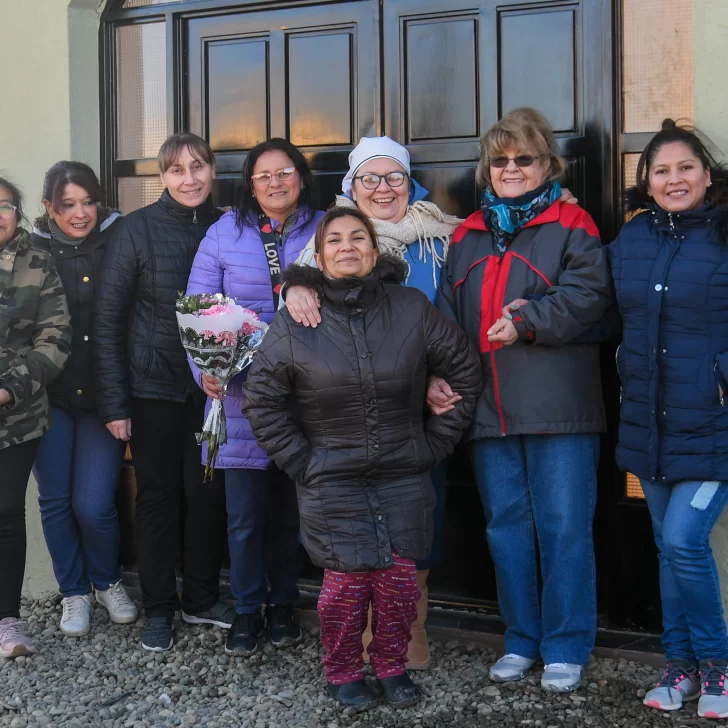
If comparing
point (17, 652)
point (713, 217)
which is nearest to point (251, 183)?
point (713, 217)

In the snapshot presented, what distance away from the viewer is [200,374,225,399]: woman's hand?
3.93 metres

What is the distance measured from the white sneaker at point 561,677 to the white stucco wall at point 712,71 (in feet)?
6.71

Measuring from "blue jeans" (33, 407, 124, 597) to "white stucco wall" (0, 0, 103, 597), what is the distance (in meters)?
0.60

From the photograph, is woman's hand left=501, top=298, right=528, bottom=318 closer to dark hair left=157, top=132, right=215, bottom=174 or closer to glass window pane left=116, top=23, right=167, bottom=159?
dark hair left=157, top=132, right=215, bottom=174

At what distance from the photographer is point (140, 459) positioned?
4254 millimetres

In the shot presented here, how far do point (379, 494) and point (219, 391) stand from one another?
2.82ft

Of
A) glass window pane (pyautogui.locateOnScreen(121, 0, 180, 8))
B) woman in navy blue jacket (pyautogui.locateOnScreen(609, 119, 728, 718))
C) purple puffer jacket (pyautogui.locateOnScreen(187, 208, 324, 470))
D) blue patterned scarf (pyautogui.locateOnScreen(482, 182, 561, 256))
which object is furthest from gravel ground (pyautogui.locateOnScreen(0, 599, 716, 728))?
glass window pane (pyautogui.locateOnScreen(121, 0, 180, 8))

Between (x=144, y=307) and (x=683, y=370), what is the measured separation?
88.8 inches

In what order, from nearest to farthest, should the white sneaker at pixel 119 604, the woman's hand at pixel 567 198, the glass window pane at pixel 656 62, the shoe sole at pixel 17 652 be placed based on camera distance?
1. the woman's hand at pixel 567 198
2. the glass window pane at pixel 656 62
3. the shoe sole at pixel 17 652
4. the white sneaker at pixel 119 604

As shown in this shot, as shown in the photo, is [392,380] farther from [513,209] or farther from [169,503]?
[169,503]

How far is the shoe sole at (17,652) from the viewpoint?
412 centimetres

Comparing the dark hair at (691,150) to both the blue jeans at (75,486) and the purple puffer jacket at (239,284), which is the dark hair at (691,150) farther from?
the blue jeans at (75,486)

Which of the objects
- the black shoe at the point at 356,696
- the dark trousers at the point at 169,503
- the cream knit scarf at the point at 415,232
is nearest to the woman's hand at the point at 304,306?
the cream knit scarf at the point at 415,232

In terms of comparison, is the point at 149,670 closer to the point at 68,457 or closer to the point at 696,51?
the point at 68,457
